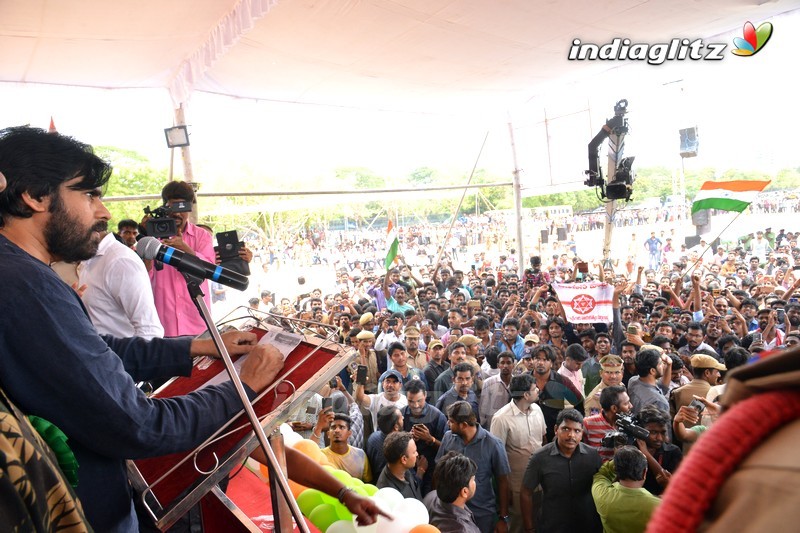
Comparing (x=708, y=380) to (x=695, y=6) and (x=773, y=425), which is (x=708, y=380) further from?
(x=773, y=425)

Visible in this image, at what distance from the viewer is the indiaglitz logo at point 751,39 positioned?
6625 millimetres

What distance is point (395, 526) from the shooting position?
2537 mm

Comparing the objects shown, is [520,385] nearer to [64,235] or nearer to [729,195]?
[64,235]

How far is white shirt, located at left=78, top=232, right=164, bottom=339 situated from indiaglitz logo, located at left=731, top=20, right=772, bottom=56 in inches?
282

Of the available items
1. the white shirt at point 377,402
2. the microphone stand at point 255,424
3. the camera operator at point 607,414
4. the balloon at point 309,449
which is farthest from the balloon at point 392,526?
the white shirt at point 377,402

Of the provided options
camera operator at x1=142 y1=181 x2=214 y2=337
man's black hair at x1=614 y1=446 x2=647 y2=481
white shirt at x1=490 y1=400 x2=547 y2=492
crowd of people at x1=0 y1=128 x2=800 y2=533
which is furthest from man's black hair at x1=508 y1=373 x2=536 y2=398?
camera operator at x1=142 y1=181 x2=214 y2=337

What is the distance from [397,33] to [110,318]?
4.40 meters

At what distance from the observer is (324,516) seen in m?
2.67

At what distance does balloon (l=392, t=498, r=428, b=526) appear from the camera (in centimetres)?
267

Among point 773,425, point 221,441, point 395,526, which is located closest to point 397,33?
point 395,526

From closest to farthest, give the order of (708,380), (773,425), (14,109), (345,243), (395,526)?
(773,425)
(395,526)
(708,380)
(14,109)
(345,243)

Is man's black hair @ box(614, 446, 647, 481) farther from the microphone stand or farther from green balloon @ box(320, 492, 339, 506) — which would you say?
the microphone stand

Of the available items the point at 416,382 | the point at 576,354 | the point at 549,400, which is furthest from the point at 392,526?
the point at 576,354

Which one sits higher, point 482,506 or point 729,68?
point 729,68
